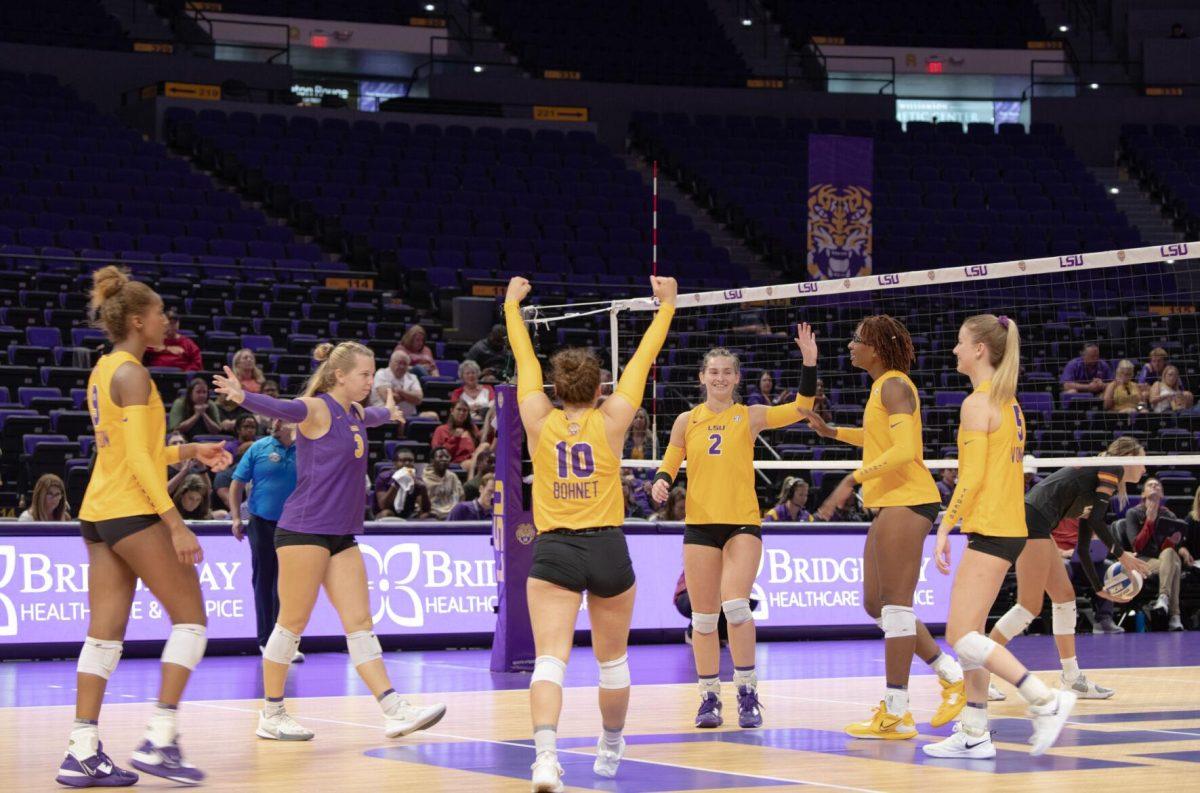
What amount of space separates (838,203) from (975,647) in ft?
62.3

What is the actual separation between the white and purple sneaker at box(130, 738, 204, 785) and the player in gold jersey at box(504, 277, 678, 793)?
1.54 meters

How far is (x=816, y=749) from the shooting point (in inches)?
307

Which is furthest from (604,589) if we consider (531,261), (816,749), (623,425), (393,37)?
(393,37)

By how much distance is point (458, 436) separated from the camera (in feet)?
53.3

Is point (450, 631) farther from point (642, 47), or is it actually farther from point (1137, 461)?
point (642, 47)

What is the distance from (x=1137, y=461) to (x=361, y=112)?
21.3 meters

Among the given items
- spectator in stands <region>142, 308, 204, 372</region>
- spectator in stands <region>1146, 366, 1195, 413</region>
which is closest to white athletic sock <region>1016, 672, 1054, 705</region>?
spectator in stands <region>1146, 366, 1195, 413</region>

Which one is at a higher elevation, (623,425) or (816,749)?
(623,425)

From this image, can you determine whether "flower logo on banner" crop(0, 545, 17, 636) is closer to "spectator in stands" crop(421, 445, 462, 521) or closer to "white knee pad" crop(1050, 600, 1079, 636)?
"spectator in stands" crop(421, 445, 462, 521)

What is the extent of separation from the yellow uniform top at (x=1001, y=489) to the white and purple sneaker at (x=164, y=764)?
3587mm

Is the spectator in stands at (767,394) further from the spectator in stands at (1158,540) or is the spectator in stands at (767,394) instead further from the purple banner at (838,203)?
the purple banner at (838,203)

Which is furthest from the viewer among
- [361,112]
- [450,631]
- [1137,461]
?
[361,112]

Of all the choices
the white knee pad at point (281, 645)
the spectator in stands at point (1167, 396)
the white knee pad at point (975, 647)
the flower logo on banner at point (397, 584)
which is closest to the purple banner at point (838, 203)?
the spectator in stands at point (1167, 396)

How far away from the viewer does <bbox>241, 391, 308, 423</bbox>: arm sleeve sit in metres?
7.41
